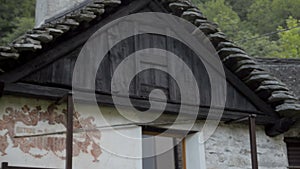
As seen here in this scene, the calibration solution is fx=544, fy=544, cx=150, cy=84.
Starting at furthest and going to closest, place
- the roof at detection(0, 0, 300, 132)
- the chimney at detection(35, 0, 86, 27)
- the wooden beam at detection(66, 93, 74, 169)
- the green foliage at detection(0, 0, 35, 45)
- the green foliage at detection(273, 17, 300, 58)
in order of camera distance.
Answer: the green foliage at detection(0, 0, 35, 45), the green foliage at detection(273, 17, 300, 58), the chimney at detection(35, 0, 86, 27), the roof at detection(0, 0, 300, 132), the wooden beam at detection(66, 93, 74, 169)

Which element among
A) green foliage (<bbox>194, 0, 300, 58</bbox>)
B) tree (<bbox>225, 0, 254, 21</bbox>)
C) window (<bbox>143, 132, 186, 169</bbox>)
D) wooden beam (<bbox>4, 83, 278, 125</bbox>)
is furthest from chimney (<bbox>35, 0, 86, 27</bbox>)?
tree (<bbox>225, 0, 254, 21</bbox>)

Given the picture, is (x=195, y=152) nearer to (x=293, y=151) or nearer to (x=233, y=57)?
(x=233, y=57)

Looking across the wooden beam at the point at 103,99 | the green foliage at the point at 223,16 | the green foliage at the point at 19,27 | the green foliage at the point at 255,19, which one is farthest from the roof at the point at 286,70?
the green foliage at the point at 223,16

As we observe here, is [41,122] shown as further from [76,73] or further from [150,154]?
[150,154]

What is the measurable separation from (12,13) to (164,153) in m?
12.6

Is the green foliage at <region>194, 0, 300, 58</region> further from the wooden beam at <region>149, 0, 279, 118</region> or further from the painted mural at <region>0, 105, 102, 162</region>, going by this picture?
the painted mural at <region>0, 105, 102, 162</region>

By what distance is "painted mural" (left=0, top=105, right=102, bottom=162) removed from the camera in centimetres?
566

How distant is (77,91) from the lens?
6.03m

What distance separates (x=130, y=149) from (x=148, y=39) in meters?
1.49

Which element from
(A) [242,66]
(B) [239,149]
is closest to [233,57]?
(A) [242,66]

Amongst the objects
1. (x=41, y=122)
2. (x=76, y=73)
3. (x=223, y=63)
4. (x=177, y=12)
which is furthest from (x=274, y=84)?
(x=41, y=122)

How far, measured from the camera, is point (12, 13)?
19.3m

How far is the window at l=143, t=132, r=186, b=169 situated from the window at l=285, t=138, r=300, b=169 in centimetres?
149

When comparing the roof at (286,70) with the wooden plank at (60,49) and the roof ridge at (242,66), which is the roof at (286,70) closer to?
the roof ridge at (242,66)
